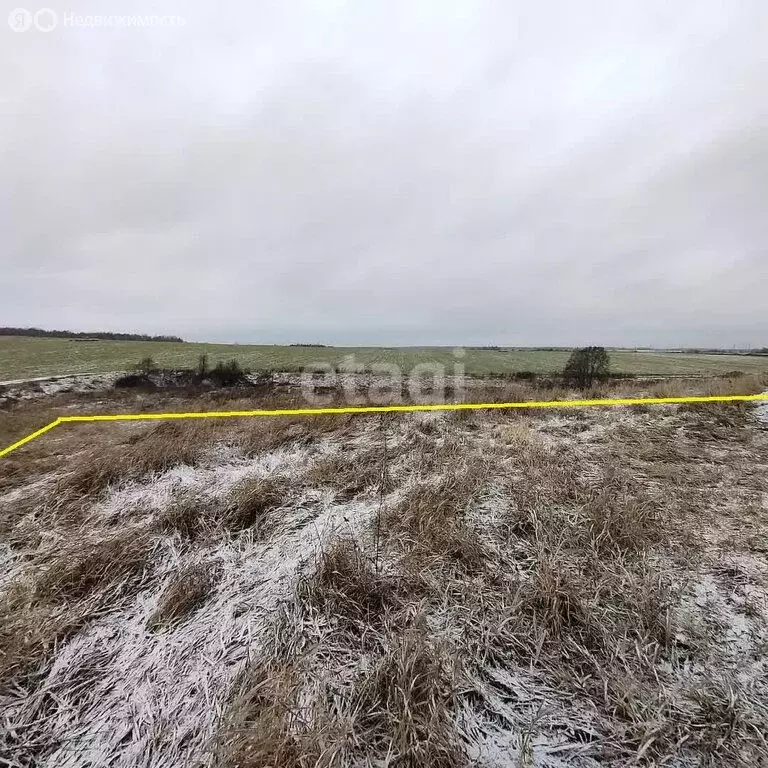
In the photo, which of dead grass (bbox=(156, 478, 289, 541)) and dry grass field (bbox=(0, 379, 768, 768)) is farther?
dead grass (bbox=(156, 478, 289, 541))

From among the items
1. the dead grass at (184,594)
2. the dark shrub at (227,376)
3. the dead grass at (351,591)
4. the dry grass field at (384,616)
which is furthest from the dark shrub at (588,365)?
the dead grass at (184,594)

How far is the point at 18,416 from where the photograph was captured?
1391cm

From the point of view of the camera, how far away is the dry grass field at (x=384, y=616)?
2.03 m

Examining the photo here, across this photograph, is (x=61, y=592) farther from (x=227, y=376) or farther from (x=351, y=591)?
(x=227, y=376)

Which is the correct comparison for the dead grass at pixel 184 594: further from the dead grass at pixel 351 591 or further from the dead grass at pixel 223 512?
the dead grass at pixel 351 591

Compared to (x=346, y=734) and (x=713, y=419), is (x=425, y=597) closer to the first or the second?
(x=346, y=734)

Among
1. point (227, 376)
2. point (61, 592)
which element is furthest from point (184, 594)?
point (227, 376)

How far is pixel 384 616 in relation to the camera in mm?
2809

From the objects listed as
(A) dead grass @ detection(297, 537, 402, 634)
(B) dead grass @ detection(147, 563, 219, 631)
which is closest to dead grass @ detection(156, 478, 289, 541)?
(B) dead grass @ detection(147, 563, 219, 631)

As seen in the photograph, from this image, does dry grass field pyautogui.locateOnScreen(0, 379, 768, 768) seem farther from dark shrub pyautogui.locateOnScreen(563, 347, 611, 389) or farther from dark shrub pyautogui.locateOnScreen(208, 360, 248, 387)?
dark shrub pyautogui.locateOnScreen(563, 347, 611, 389)

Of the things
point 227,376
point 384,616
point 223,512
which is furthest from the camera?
point 227,376

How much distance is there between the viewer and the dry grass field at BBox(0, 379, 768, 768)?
80.0 inches

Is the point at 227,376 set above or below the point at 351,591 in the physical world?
above

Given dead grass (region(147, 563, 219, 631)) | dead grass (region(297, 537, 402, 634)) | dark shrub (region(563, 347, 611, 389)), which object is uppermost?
dark shrub (region(563, 347, 611, 389))
